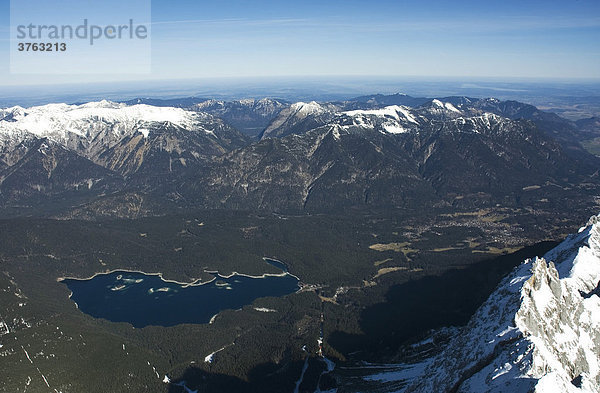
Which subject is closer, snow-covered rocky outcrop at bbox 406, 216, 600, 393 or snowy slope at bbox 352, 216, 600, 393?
snowy slope at bbox 352, 216, 600, 393

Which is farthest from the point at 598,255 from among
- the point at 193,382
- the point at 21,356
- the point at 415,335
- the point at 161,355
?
the point at 21,356

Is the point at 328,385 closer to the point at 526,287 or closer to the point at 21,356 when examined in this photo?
the point at 526,287

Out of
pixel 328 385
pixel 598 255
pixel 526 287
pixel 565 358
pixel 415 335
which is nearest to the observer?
pixel 565 358

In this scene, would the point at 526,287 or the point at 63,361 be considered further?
the point at 63,361

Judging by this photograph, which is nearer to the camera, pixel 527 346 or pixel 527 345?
pixel 527 346

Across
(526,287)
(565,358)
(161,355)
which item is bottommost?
(161,355)

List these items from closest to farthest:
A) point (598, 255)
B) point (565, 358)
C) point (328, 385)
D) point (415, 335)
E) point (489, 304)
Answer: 1. point (565, 358)
2. point (489, 304)
3. point (328, 385)
4. point (598, 255)
5. point (415, 335)

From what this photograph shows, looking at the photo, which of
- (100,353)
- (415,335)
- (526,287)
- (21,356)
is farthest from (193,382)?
(526,287)

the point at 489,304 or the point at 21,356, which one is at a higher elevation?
the point at 489,304

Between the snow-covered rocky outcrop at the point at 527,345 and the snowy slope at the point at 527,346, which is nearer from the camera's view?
the snowy slope at the point at 527,346
